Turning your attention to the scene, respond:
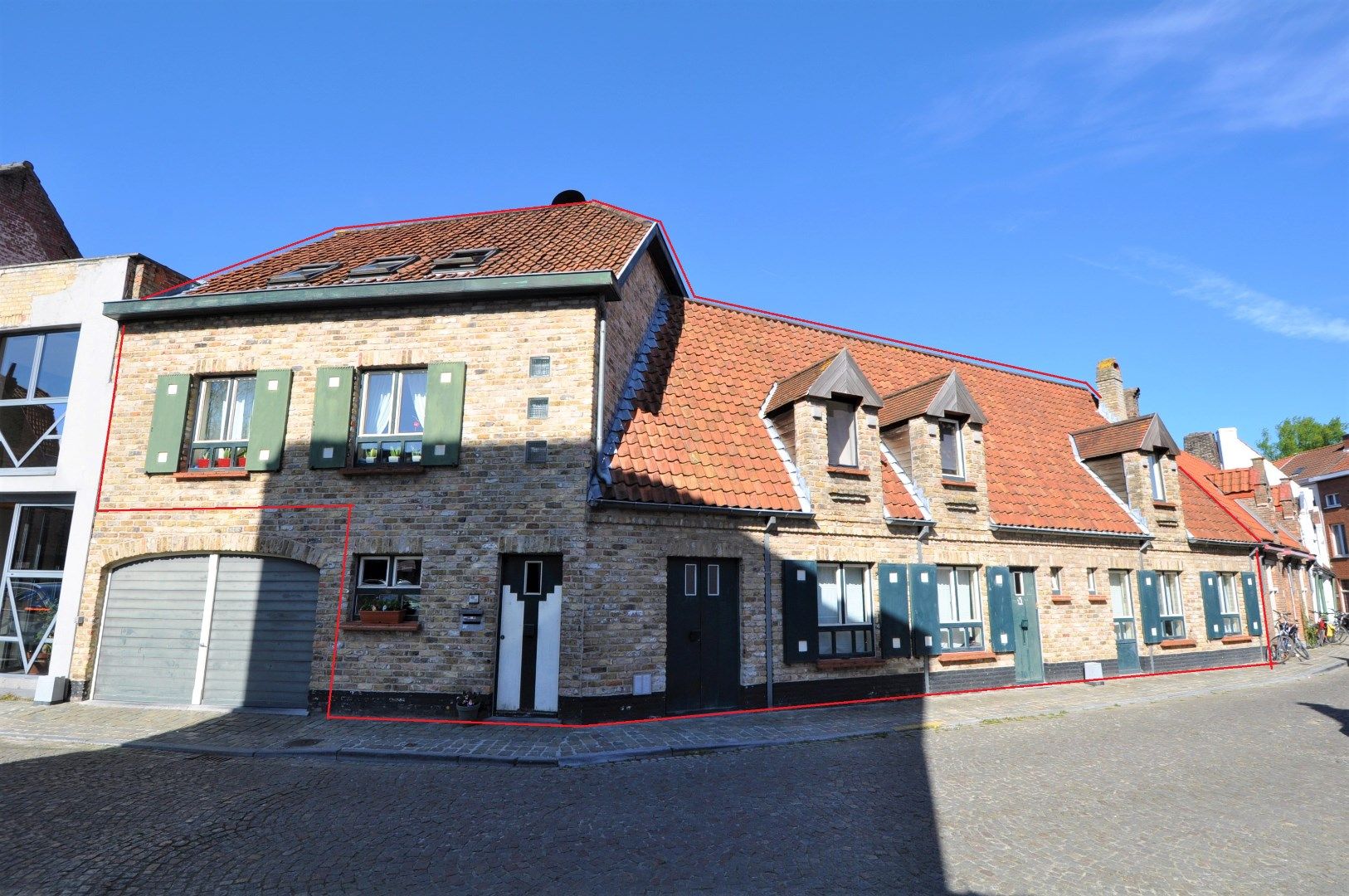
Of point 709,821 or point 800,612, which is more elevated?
point 800,612

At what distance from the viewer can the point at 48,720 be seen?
10203mm

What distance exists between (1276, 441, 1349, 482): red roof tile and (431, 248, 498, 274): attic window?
4909 centimetres

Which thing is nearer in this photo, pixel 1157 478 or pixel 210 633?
pixel 210 633

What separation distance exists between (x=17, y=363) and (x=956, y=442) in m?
18.8

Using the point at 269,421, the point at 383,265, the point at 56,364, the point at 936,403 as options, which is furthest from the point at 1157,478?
the point at 56,364

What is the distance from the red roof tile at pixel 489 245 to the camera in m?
12.2

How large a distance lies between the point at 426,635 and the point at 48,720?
5608 millimetres

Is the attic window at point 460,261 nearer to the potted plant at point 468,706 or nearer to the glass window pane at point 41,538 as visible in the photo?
the potted plant at point 468,706

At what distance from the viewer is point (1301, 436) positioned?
55.5 m

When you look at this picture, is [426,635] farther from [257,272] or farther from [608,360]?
[257,272]

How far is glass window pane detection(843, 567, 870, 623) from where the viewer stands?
1271 centimetres

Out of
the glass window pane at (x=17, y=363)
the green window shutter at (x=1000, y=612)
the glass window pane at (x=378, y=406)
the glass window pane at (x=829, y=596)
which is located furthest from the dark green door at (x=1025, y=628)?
the glass window pane at (x=17, y=363)

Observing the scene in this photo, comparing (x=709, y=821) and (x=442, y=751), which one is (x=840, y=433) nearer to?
(x=709, y=821)

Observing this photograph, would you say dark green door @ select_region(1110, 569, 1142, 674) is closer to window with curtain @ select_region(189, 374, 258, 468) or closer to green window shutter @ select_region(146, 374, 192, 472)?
window with curtain @ select_region(189, 374, 258, 468)
